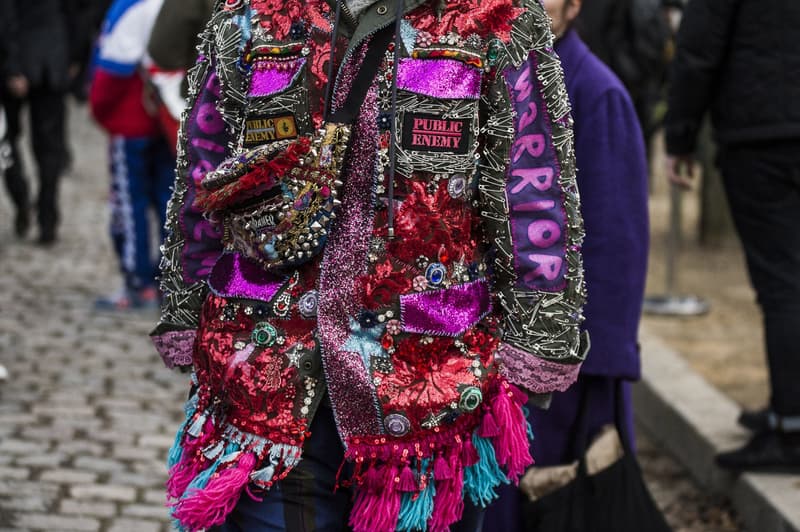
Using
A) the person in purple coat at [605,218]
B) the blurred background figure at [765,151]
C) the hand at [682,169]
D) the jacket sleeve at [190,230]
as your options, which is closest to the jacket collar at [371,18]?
the jacket sleeve at [190,230]

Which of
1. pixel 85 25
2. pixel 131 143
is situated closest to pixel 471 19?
pixel 131 143

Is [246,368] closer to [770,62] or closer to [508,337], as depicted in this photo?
[508,337]

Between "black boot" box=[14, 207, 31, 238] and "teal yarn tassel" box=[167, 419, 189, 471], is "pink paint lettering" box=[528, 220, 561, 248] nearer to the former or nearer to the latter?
"teal yarn tassel" box=[167, 419, 189, 471]

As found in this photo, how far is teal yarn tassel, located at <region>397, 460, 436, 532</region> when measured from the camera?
232 cm

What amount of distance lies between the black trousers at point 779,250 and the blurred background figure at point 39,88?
5.82 m

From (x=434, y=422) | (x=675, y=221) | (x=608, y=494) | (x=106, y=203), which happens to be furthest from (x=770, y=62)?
(x=106, y=203)

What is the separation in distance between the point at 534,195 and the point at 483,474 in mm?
527

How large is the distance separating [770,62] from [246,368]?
103 inches

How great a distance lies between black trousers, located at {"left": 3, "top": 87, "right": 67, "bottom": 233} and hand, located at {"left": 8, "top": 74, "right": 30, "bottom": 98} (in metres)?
0.19

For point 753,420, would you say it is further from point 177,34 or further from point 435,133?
point 177,34

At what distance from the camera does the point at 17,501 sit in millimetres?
4285

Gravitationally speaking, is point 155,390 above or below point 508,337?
below

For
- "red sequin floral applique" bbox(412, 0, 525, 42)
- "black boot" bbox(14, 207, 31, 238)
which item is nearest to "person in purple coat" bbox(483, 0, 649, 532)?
"red sequin floral applique" bbox(412, 0, 525, 42)

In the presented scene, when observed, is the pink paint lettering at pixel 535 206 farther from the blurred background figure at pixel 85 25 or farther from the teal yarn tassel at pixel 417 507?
the blurred background figure at pixel 85 25
